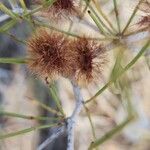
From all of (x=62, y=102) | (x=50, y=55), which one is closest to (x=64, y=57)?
(x=50, y=55)

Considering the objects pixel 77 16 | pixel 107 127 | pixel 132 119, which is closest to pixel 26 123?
pixel 107 127

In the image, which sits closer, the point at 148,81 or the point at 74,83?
the point at 74,83

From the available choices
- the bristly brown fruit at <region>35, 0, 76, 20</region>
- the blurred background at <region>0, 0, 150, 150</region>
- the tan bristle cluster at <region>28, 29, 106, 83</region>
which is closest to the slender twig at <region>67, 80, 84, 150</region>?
the tan bristle cluster at <region>28, 29, 106, 83</region>

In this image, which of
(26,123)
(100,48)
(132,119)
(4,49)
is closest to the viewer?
(132,119)

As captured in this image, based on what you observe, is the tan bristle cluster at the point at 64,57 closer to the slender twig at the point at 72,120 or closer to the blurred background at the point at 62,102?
the slender twig at the point at 72,120

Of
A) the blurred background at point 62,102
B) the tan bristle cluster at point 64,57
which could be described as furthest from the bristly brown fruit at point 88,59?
the blurred background at point 62,102

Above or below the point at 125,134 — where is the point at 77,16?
above

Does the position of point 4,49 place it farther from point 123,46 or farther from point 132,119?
point 132,119
